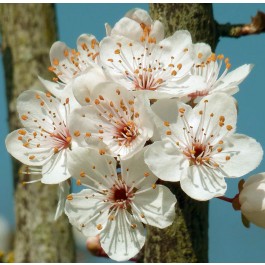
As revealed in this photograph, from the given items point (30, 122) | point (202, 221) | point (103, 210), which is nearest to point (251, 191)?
point (202, 221)

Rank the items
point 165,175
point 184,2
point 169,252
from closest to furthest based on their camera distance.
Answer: point 165,175 < point 169,252 < point 184,2

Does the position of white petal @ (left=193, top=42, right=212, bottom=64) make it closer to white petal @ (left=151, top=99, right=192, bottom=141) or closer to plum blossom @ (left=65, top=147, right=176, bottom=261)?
white petal @ (left=151, top=99, right=192, bottom=141)

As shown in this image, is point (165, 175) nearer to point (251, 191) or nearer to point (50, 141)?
point (251, 191)

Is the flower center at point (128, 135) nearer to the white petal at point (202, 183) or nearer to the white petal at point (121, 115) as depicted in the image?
the white petal at point (121, 115)

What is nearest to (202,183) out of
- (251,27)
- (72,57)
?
(72,57)

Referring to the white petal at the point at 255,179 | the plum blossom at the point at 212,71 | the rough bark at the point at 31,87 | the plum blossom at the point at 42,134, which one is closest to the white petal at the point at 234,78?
the plum blossom at the point at 212,71

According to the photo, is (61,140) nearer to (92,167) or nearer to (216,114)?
(92,167)
